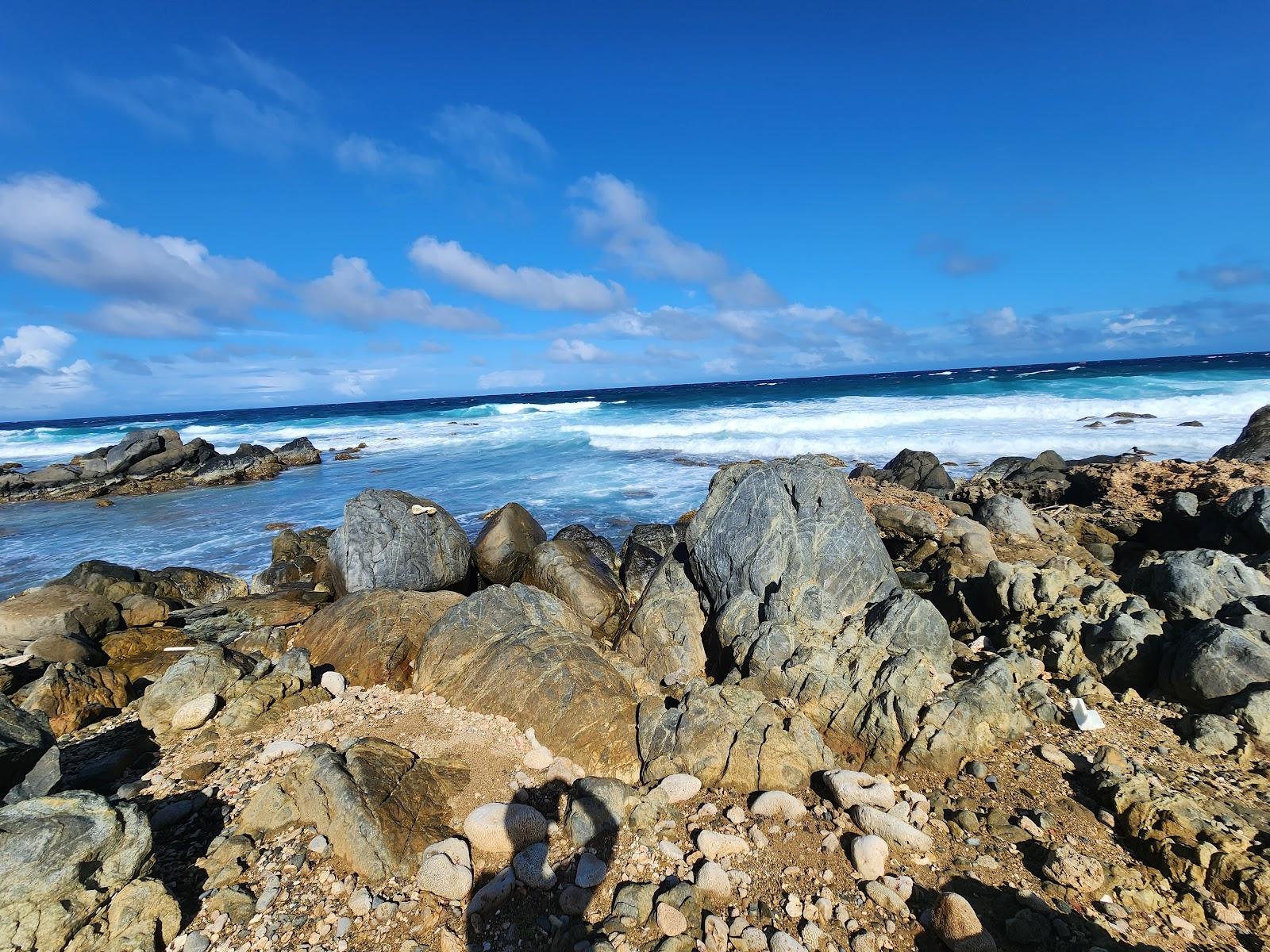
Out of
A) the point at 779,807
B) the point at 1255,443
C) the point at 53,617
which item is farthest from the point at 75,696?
the point at 1255,443

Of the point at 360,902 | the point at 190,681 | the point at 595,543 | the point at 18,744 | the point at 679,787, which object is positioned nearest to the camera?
the point at 360,902

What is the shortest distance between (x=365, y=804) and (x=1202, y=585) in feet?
22.9

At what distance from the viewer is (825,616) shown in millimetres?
5359

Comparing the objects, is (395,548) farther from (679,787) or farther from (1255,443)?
(1255,443)

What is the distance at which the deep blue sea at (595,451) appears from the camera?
1417 cm

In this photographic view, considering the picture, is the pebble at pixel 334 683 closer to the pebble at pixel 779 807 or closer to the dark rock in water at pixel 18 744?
the dark rock in water at pixel 18 744

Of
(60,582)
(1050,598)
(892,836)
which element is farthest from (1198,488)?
(60,582)

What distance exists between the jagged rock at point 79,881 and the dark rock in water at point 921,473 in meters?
14.0

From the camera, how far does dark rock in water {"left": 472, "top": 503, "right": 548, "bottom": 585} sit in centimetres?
888

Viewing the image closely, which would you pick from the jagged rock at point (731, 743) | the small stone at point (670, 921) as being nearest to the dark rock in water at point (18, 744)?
the small stone at point (670, 921)

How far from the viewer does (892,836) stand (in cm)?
340

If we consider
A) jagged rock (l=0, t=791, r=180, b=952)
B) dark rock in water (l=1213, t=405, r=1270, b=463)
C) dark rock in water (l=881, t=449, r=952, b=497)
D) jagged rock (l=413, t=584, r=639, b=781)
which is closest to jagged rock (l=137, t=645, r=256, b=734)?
jagged rock (l=413, t=584, r=639, b=781)

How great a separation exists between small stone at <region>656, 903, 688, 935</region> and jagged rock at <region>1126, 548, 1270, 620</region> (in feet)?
17.3

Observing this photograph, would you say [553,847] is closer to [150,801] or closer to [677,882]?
[677,882]
